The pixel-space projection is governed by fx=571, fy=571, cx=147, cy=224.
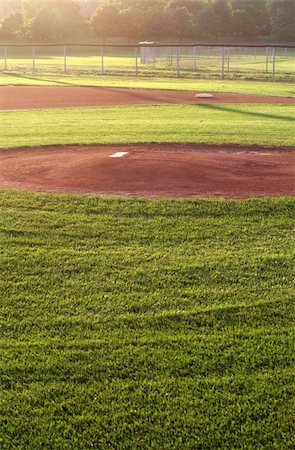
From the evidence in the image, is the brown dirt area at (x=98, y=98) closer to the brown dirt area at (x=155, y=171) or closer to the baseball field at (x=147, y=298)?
the brown dirt area at (x=155, y=171)

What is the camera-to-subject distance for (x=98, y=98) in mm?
24453

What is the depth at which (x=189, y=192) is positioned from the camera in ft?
27.3

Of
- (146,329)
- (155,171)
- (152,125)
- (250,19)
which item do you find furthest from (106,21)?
(146,329)

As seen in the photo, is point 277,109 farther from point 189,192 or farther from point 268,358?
point 268,358

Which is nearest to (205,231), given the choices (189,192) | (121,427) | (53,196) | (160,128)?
(189,192)

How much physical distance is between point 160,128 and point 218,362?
36.6 ft

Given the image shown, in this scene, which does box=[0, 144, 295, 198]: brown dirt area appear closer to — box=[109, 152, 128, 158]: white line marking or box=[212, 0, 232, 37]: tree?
box=[109, 152, 128, 158]: white line marking

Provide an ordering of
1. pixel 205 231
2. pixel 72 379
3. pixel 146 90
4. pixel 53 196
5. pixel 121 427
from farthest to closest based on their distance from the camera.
Answer: pixel 146 90 → pixel 53 196 → pixel 205 231 → pixel 72 379 → pixel 121 427

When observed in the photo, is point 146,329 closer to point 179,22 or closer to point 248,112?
point 248,112

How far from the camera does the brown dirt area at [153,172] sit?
27.9 feet

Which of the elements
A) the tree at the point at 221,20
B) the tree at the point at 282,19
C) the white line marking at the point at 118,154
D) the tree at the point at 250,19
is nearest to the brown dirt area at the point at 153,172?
the white line marking at the point at 118,154

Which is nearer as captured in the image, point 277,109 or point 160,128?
point 160,128

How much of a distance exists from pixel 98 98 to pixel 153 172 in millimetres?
15995

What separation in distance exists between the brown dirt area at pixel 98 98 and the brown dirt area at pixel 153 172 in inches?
446
